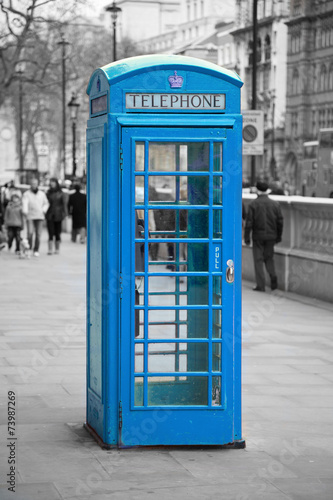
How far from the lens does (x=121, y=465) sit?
5809 millimetres

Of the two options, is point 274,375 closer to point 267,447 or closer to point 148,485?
point 267,447

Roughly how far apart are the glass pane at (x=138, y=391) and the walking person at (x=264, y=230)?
9637 millimetres

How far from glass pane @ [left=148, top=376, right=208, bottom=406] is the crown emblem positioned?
1.72 m

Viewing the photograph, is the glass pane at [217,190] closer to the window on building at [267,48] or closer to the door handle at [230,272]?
the door handle at [230,272]

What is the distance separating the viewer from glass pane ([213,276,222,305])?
245 inches

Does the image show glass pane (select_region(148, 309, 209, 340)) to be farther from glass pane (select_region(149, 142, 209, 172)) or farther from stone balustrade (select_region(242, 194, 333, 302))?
stone balustrade (select_region(242, 194, 333, 302))

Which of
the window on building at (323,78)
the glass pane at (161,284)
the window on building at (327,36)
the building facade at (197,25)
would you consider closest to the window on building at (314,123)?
the window on building at (323,78)

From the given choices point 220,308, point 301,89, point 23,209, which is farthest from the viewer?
point 301,89

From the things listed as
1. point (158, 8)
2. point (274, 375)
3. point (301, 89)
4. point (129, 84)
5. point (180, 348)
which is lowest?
point (274, 375)

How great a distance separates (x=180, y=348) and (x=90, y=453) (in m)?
0.84

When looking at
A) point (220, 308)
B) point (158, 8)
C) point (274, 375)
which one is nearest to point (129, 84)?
point (220, 308)

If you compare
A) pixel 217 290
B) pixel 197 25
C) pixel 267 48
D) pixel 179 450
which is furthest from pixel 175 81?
pixel 197 25

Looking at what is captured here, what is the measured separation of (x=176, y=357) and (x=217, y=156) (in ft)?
4.05

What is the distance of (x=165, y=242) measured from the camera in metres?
6.15
